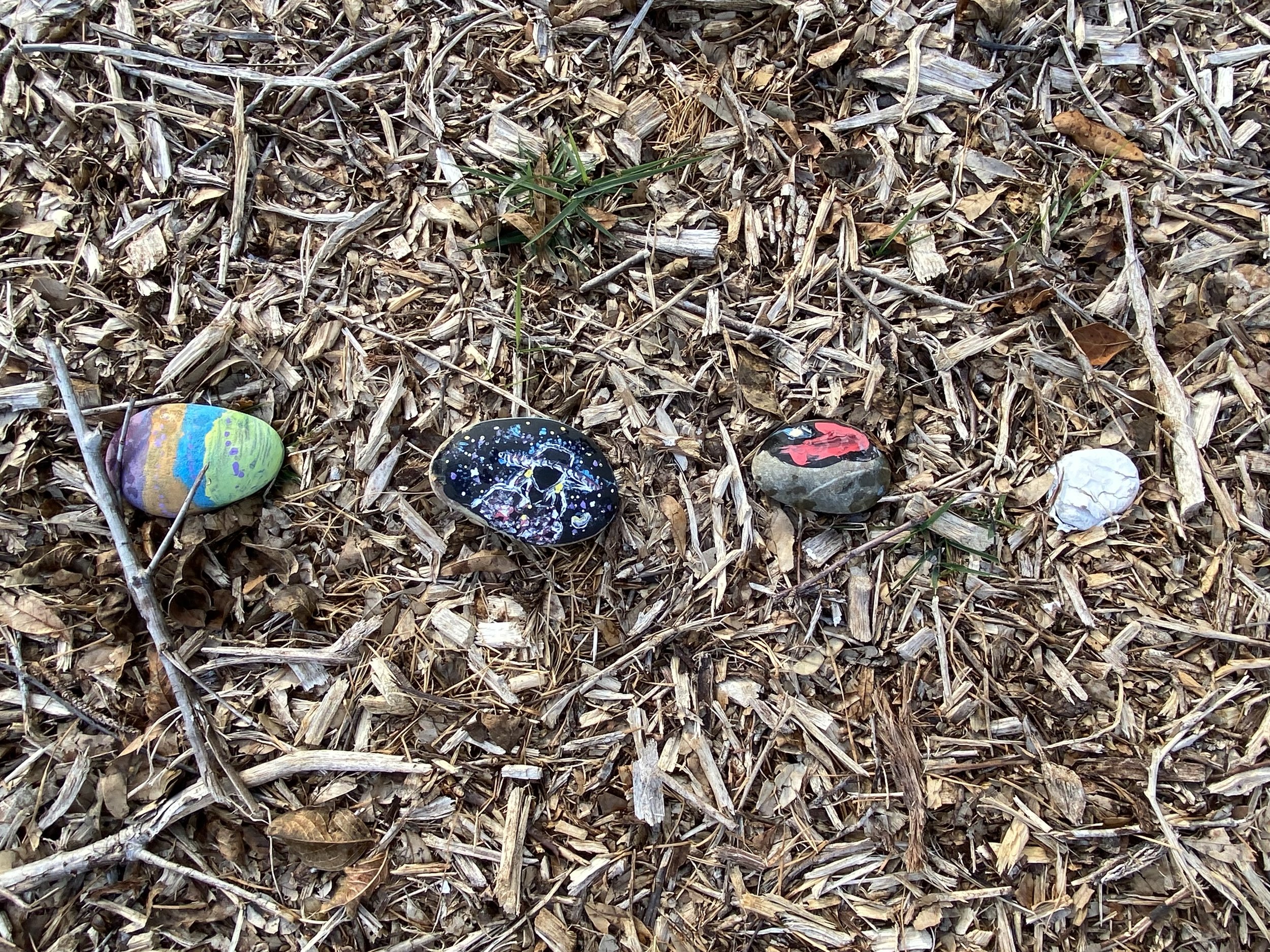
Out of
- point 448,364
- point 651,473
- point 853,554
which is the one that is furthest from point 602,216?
point 853,554

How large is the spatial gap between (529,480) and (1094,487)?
1.34 meters

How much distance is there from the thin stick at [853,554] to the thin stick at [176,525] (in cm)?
136

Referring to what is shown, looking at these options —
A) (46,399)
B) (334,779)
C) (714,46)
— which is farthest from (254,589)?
(714,46)

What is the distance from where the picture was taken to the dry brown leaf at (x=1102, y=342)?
1.86 metres

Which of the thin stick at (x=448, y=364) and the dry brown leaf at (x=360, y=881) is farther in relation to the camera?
the thin stick at (x=448, y=364)

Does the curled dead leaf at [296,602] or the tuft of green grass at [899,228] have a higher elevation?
the tuft of green grass at [899,228]

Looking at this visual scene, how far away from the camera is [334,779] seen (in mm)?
1784

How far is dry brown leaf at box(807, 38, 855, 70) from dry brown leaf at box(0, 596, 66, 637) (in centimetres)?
227

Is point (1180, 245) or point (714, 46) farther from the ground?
point (714, 46)

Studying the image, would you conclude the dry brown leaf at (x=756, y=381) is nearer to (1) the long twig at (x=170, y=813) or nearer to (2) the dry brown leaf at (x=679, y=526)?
(2) the dry brown leaf at (x=679, y=526)

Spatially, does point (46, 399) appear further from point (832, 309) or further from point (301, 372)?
point (832, 309)

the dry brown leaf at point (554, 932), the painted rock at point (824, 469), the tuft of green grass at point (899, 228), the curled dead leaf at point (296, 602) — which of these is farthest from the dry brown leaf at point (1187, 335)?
the curled dead leaf at point (296, 602)

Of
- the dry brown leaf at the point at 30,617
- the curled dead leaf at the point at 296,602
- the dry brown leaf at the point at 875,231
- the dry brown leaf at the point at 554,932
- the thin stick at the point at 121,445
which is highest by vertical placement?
the dry brown leaf at the point at 875,231

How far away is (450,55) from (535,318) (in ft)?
2.33
